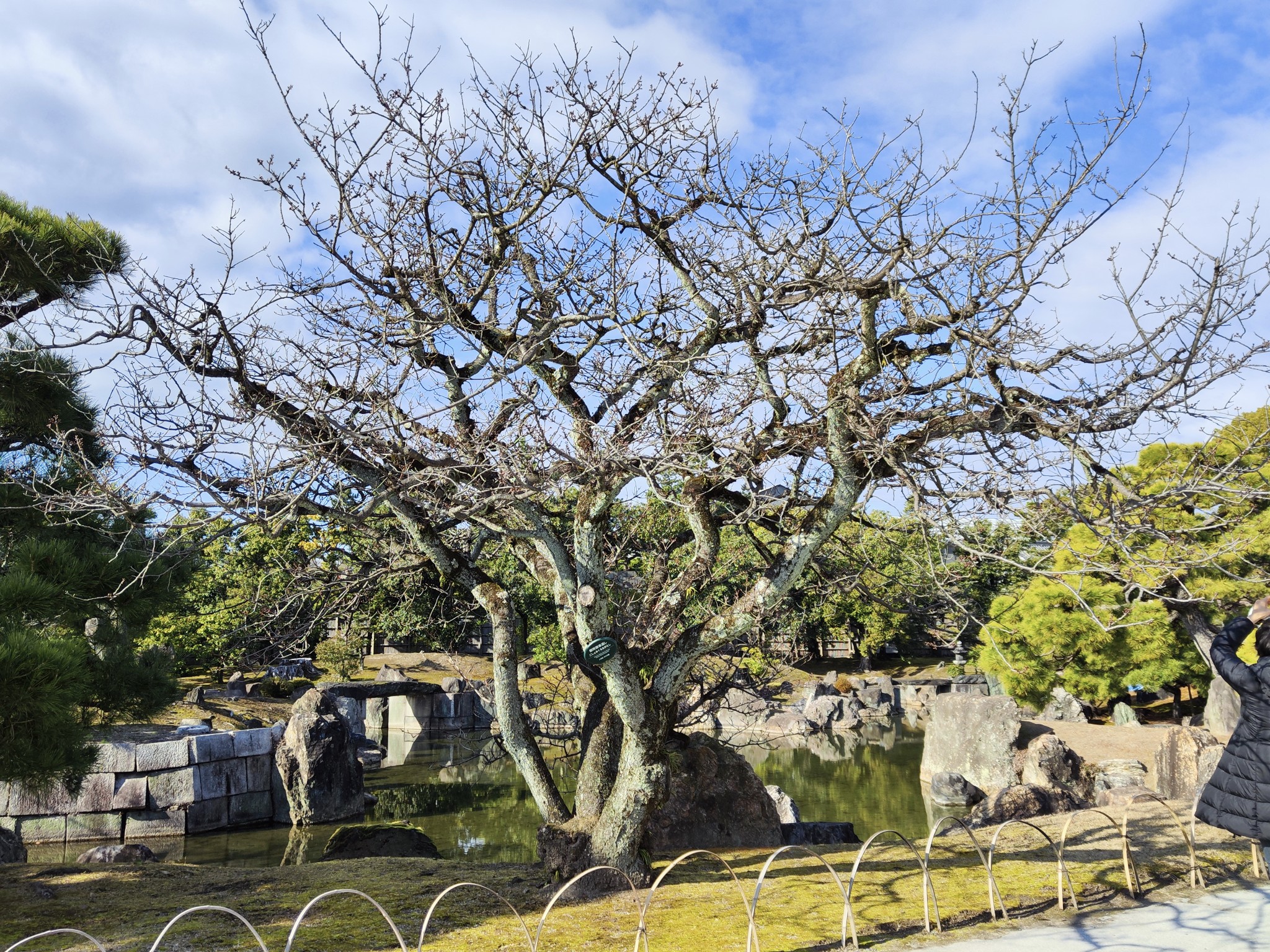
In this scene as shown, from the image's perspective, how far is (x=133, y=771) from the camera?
12328mm

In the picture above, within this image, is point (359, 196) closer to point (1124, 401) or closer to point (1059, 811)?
point (1124, 401)

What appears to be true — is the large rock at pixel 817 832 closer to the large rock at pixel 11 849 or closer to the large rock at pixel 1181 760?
the large rock at pixel 1181 760

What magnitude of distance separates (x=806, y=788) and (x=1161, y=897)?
436 inches

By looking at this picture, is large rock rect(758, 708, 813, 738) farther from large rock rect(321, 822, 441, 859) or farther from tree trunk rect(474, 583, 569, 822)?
tree trunk rect(474, 583, 569, 822)

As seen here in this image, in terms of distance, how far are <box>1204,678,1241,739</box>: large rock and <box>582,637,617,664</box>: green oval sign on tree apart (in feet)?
46.9

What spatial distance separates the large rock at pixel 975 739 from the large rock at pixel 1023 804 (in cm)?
530

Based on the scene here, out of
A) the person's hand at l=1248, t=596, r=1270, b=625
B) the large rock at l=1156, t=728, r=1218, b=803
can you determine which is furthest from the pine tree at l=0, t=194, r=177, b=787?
the large rock at l=1156, t=728, r=1218, b=803

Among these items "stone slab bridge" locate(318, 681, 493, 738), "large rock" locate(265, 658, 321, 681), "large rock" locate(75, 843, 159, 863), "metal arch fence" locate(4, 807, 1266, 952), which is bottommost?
"large rock" locate(75, 843, 159, 863)

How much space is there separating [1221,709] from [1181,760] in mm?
6410

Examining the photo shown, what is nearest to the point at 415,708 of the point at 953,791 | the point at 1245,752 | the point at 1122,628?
the point at 953,791

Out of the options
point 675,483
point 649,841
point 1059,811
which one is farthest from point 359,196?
point 1059,811

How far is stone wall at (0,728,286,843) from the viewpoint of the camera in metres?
12.0

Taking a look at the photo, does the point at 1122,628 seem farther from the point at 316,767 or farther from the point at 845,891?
the point at 316,767

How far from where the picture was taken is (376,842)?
8867 mm
